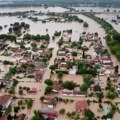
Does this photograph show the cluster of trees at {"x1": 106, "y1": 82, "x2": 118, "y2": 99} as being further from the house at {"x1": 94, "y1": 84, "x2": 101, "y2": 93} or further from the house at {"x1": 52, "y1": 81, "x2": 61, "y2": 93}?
the house at {"x1": 52, "y1": 81, "x2": 61, "y2": 93}

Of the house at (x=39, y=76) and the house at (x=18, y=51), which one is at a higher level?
the house at (x=18, y=51)

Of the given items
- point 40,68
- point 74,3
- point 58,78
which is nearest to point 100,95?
point 58,78

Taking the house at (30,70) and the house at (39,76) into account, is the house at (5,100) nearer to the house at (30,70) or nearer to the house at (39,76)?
the house at (39,76)

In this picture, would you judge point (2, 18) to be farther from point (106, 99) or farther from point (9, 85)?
point (106, 99)

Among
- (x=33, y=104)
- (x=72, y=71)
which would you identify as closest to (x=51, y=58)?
(x=72, y=71)

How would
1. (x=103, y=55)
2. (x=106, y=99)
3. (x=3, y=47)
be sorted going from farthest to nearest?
(x=3, y=47) < (x=103, y=55) < (x=106, y=99)

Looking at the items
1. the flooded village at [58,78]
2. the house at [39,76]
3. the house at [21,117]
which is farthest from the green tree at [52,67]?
the house at [21,117]

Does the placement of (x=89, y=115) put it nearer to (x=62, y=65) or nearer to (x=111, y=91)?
(x=111, y=91)
